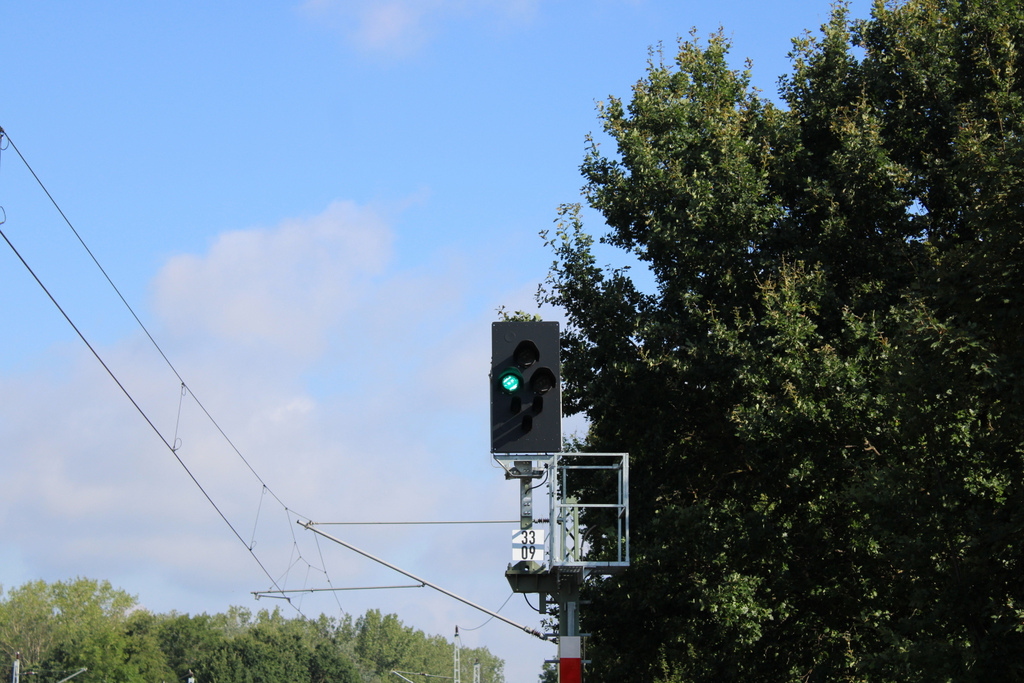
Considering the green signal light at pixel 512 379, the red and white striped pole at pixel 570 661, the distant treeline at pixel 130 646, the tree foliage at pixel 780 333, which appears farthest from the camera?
the distant treeline at pixel 130 646

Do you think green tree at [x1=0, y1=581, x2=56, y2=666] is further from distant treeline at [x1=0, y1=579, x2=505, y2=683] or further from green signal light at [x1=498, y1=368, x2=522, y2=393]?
green signal light at [x1=498, y1=368, x2=522, y2=393]

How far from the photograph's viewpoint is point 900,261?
918 inches

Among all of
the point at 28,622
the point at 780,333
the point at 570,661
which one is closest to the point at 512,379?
the point at 570,661

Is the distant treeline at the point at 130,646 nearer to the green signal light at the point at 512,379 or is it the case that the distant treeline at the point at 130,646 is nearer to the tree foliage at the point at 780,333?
the tree foliage at the point at 780,333

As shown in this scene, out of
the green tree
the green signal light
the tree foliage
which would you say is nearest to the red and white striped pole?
the green signal light

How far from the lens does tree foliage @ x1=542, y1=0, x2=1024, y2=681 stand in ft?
69.0

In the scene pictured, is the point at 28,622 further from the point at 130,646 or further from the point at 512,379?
the point at 512,379

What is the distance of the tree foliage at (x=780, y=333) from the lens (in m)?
21.0

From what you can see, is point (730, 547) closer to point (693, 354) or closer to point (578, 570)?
point (693, 354)

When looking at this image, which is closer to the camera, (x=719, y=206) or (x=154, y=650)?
(x=719, y=206)

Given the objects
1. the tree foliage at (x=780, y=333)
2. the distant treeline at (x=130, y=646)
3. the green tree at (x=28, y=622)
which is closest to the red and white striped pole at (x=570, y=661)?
the tree foliage at (x=780, y=333)

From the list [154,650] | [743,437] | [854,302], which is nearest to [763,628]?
[743,437]

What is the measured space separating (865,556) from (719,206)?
7209 millimetres

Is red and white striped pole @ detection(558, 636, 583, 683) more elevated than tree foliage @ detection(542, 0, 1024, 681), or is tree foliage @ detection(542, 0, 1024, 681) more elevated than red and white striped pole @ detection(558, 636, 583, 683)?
tree foliage @ detection(542, 0, 1024, 681)
